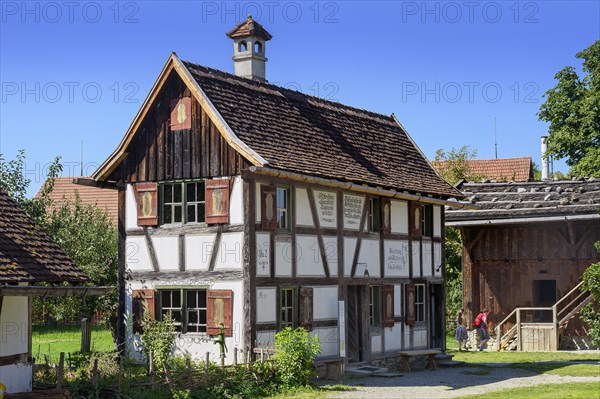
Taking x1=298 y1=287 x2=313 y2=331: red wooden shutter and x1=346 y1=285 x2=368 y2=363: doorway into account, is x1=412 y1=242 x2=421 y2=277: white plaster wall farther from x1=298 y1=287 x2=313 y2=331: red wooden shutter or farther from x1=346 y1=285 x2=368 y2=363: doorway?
x1=298 y1=287 x2=313 y2=331: red wooden shutter

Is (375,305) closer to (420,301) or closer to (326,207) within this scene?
(420,301)

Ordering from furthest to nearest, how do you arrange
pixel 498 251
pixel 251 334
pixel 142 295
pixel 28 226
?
pixel 498 251
pixel 142 295
pixel 251 334
pixel 28 226

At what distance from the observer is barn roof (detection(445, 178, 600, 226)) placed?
34.4m

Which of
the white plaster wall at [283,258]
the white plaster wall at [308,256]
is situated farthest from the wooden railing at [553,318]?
the white plaster wall at [283,258]

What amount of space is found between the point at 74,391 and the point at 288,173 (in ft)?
23.2

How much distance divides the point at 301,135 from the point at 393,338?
6398mm

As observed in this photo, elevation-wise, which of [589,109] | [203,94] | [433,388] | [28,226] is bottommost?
[433,388]

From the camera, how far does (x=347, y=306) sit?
2644 centimetres

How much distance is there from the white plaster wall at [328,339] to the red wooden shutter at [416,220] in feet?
17.4

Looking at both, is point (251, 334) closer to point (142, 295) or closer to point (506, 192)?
point (142, 295)

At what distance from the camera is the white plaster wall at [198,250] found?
23.6 metres

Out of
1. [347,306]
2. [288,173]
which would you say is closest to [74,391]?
[288,173]

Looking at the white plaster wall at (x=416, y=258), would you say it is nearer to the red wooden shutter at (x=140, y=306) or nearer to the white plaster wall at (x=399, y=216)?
the white plaster wall at (x=399, y=216)

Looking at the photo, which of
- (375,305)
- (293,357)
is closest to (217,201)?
(293,357)
